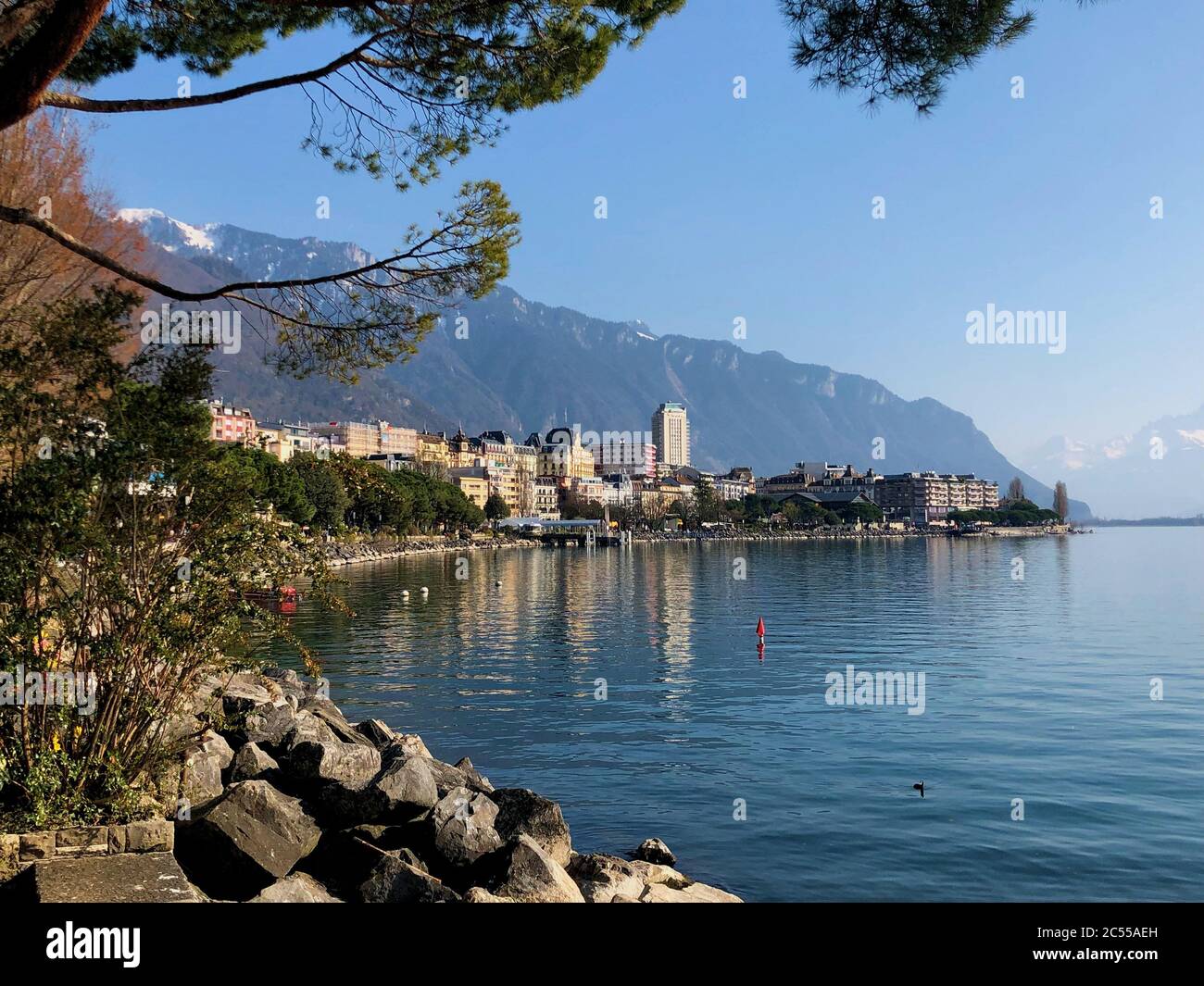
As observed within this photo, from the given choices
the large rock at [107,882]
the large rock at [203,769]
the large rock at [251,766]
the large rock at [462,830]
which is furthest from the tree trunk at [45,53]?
the large rock at [462,830]

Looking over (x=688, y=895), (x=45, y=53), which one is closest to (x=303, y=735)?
(x=688, y=895)

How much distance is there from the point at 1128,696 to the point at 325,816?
21.1m

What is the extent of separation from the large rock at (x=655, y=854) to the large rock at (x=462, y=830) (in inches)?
113

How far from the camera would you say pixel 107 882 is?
689 cm

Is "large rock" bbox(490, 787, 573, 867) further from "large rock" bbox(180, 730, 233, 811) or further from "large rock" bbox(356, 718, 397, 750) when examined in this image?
"large rock" bbox(356, 718, 397, 750)

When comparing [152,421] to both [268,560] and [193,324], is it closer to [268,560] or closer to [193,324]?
[268,560]

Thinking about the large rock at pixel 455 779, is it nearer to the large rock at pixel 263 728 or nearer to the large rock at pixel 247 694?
the large rock at pixel 263 728

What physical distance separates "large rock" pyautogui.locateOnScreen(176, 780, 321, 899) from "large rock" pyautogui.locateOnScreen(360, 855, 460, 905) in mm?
880

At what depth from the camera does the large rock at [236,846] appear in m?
9.07

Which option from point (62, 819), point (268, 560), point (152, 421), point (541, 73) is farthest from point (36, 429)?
point (541, 73)

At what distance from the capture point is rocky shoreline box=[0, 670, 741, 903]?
7773 millimetres
